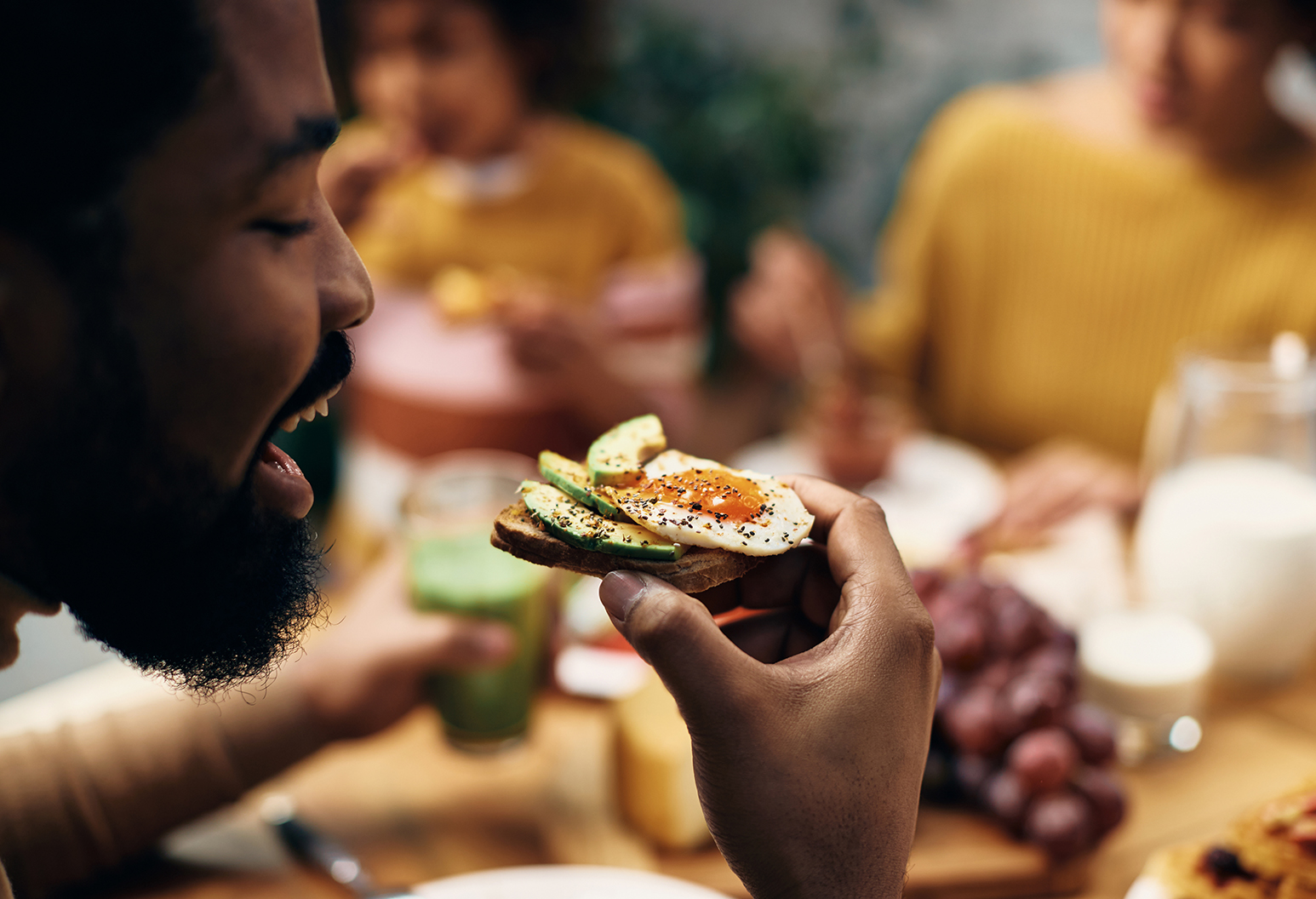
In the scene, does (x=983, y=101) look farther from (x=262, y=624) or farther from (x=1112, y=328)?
(x=262, y=624)

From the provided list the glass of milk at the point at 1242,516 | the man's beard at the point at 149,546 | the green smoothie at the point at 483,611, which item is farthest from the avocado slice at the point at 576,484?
the glass of milk at the point at 1242,516

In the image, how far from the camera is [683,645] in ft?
1.26

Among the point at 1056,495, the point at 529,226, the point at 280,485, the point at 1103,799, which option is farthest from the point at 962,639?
the point at 529,226

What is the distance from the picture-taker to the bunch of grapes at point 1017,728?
2.45 ft

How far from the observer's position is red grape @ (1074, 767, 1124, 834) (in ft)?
2.45

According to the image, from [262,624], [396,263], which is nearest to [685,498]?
[262,624]

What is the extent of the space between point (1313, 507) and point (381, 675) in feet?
2.79

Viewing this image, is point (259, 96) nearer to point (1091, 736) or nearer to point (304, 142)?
point (304, 142)

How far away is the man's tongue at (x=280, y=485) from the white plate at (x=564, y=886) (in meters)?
0.33

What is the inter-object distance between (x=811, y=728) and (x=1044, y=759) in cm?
42

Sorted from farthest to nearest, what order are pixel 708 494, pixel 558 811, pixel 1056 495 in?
1. pixel 1056 495
2. pixel 558 811
3. pixel 708 494

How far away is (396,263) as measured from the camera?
71.2 inches

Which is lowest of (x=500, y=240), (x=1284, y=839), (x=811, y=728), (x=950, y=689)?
(x=500, y=240)

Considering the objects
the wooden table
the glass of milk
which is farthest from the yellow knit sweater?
the wooden table
